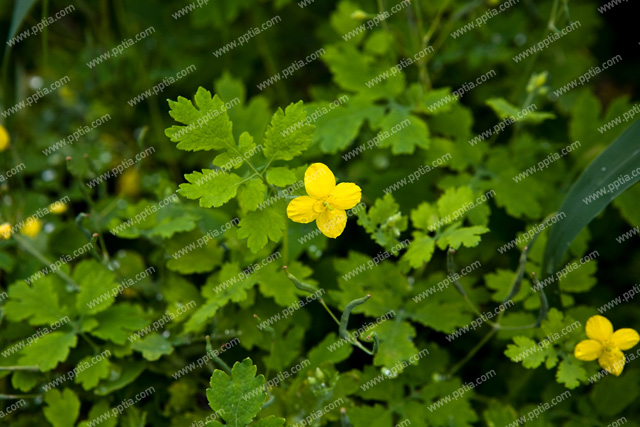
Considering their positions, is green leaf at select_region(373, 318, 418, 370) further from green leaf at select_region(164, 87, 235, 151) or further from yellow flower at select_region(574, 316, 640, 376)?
green leaf at select_region(164, 87, 235, 151)

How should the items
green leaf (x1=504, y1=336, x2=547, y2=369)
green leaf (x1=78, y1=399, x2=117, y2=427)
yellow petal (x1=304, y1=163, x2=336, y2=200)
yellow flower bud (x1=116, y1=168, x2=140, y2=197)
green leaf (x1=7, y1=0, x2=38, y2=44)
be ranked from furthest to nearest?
1. yellow flower bud (x1=116, y1=168, x2=140, y2=197)
2. green leaf (x1=7, y1=0, x2=38, y2=44)
3. green leaf (x1=78, y1=399, x2=117, y2=427)
4. green leaf (x1=504, y1=336, x2=547, y2=369)
5. yellow petal (x1=304, y1=163, x2=336, y2=200)

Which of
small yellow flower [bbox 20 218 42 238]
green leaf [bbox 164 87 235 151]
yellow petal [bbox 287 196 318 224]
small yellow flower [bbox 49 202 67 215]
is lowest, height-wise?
yellow petal [bbox 287 196 318 224]

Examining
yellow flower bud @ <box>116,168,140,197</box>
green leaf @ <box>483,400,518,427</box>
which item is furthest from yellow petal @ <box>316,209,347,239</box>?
yellow flower bud @ <box>116,168,140,197</box>

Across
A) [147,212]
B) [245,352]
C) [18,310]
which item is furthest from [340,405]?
[18,310]

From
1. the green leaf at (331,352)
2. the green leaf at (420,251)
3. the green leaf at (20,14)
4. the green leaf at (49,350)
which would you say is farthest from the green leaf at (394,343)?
the green leaf at (20,14)

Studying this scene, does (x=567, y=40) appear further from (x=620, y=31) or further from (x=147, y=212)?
(x=147, y=212)

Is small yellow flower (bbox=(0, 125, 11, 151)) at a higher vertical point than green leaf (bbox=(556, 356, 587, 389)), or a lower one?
higher

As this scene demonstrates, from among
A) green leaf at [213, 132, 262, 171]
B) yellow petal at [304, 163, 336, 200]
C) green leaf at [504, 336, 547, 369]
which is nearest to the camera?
yellow petal at [304, 163, 336, 200]
